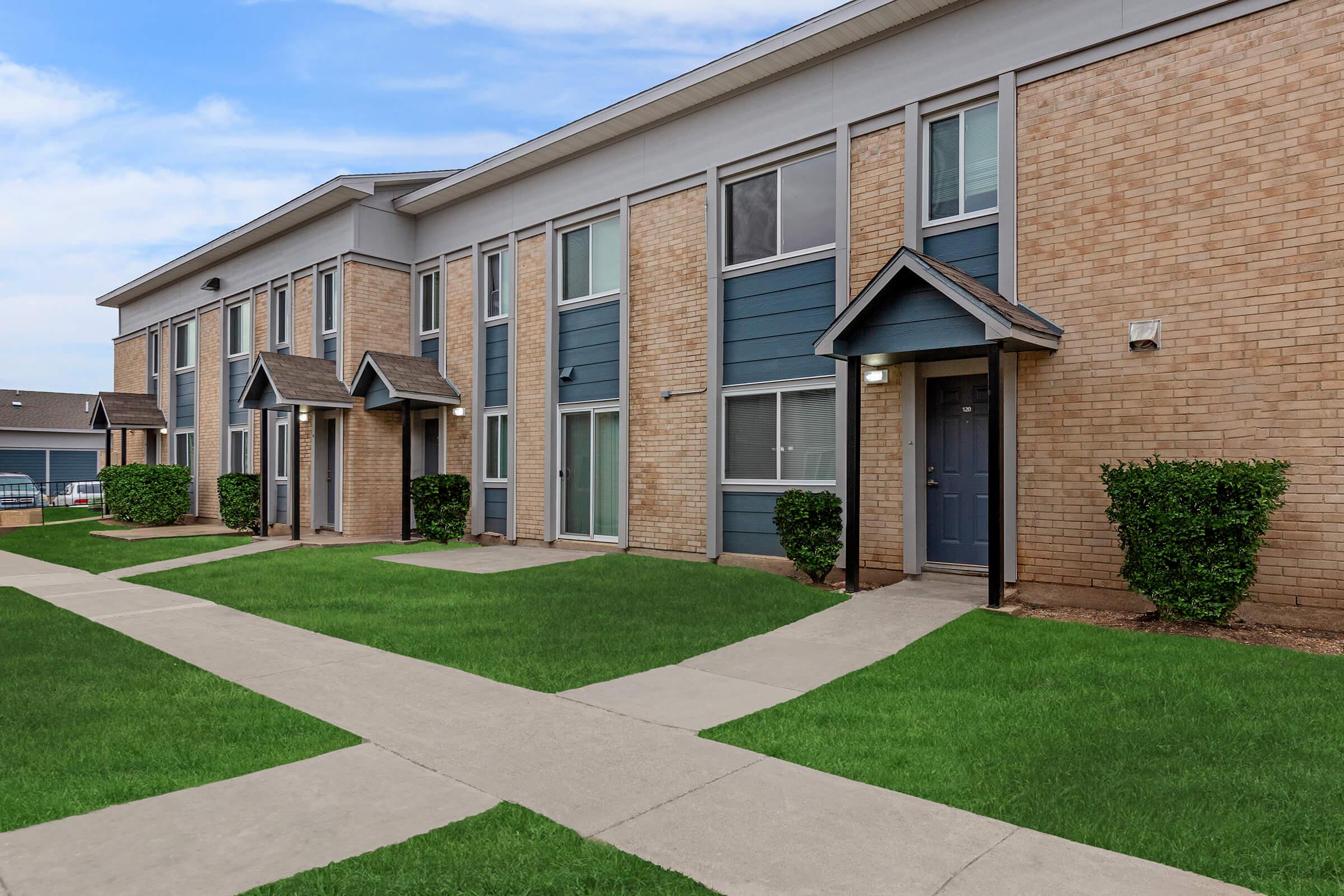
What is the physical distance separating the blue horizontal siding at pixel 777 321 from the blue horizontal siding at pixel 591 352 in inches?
93.6

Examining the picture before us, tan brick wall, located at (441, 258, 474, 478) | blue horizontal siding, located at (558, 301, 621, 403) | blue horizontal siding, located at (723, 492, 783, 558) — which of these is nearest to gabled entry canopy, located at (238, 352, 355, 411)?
tan brick wall, located at (441, 258, 474, 478)

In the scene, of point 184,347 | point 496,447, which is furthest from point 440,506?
point 184,347

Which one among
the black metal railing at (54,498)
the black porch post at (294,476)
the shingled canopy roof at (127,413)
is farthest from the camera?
the black metal railing at (54,498)

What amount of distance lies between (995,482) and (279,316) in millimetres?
17815

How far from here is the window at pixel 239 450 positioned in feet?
68.2

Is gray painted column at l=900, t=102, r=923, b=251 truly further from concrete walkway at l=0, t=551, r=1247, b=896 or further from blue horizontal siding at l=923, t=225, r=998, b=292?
concrete walkway at l=0, t=551, r=1247, b=896

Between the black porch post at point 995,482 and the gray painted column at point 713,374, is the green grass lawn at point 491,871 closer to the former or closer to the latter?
the black porch post at point 995,482

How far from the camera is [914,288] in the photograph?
880 cm

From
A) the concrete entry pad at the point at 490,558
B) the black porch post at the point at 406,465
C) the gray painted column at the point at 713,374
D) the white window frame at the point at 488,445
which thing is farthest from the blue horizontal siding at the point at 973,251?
the black porch post at the point at 406,465

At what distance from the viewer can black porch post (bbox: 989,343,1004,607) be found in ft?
26.8

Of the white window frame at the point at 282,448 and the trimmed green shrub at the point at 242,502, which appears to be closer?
the trimmed green shrub at the point at 242,502

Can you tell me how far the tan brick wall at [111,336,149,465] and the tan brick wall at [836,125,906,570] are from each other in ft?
81.5

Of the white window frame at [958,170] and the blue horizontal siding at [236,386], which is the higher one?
the white window frame at [958,170]

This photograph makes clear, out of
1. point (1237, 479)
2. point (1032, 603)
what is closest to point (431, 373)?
point (1032, 603)
